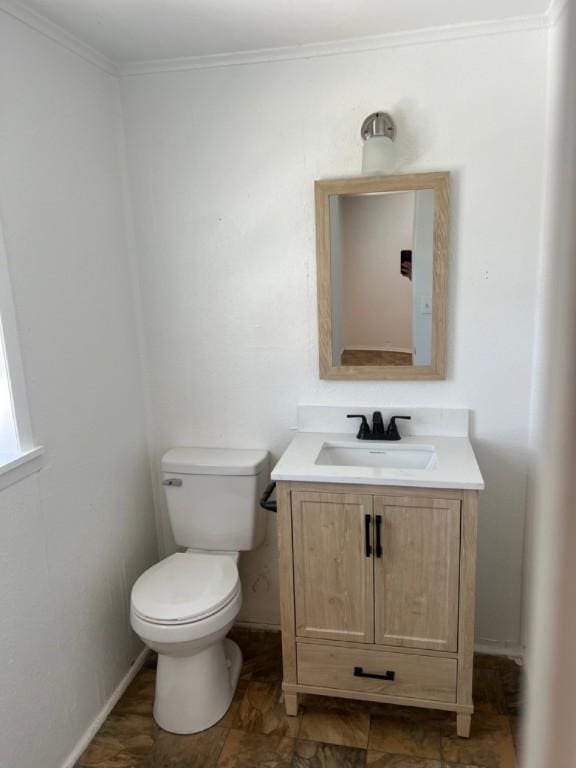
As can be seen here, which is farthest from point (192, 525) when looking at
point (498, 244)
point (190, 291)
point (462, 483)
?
point (498, 244)

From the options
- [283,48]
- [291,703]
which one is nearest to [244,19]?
[283,48]

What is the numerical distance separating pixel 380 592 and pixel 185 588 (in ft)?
2.07

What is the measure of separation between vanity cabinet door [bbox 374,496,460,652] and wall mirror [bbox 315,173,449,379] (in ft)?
1.72

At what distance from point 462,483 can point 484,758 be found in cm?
86

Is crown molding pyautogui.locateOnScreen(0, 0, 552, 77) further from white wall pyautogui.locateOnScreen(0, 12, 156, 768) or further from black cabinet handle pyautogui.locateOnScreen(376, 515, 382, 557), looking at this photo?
black cabinet handle pyautogui.locateOnScreen(376, 515, 382, 557)

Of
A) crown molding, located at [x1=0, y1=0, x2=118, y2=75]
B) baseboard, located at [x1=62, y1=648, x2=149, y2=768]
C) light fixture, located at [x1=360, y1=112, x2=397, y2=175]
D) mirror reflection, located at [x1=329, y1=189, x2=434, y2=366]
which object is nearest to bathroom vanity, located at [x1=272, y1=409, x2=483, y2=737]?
mirror reflection, located at [x1=329, y1=189, x2=434, y2=366]

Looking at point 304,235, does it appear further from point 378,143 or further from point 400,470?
point 400,470

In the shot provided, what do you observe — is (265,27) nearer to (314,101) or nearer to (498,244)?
(314,101)

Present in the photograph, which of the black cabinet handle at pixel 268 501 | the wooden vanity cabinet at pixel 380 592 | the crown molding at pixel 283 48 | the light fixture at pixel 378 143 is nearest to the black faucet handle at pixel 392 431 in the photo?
the wooden vanity cabinet at pixel 380 592

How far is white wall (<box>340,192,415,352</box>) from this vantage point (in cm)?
183

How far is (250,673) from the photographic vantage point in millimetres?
2012

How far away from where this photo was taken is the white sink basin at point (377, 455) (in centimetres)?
184

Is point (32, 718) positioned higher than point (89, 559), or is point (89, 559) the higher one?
point (89, 559)

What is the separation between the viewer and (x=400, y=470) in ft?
5.37
